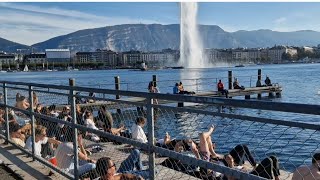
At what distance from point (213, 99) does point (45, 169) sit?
4.67m

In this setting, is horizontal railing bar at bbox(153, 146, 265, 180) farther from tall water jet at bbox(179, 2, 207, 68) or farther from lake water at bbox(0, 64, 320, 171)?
tall water jet at bbox(179, 2, 207, 68)

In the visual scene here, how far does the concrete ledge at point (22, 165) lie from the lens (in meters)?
7.01

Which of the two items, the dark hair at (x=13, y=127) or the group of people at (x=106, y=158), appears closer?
the group of people at (x=106, y=158)

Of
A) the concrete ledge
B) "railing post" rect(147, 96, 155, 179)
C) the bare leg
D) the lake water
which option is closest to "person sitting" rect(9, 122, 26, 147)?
the concrete ledge

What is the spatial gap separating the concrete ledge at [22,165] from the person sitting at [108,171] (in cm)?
84

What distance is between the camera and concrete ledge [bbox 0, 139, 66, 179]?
7.01 meters

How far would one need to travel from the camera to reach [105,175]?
19.6ft

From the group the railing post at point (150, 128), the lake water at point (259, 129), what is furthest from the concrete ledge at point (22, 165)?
the railing post at point (150, 128)

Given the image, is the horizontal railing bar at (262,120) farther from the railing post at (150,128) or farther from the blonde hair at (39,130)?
the blonde hair at (39,130)

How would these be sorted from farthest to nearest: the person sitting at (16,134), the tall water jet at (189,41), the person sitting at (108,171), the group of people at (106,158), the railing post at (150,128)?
the tall water jet at (189,41) → the person sitting at (16,134) → the group of people at (106,158) → the person sitting at (108,171) → the railing post at (150,128)

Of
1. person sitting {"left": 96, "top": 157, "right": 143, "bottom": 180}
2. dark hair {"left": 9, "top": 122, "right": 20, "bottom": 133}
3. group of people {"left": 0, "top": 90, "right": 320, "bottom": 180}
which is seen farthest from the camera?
dark hair {"left": 9, "top": 122, "right": 20, "bottom": 133}

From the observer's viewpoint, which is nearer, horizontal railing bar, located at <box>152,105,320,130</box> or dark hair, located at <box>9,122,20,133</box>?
horizontal railing bar, located at <box>152,105,320,130</box>

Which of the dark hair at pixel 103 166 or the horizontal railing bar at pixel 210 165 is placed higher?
the horizontal railing bar at pixel 210 165

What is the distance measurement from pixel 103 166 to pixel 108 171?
287 millimetres
